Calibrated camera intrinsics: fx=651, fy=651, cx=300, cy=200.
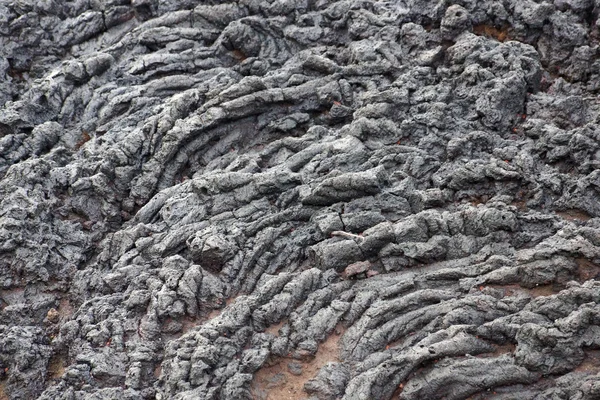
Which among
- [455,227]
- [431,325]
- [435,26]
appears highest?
[435,26]

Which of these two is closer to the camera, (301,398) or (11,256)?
(301,398)

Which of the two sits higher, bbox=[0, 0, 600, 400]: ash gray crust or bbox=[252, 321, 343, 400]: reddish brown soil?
bbox=[0, 0, 600, 400]: ash gray crust

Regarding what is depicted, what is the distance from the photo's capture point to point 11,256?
19.8 m

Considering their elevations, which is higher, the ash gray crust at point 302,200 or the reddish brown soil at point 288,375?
the ash gray crust at point 302,200

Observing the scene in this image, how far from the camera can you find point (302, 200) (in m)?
18.9

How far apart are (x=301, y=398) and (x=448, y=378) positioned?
3504 millimetres

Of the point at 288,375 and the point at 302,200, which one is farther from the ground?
the point at 302,200

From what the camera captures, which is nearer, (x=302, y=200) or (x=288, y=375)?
(x=288, y=375)

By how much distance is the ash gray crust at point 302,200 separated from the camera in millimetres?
15727

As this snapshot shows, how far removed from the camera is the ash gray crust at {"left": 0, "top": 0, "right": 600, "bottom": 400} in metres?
15.7

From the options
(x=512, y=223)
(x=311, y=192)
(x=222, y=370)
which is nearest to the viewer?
(x=222, y=370)

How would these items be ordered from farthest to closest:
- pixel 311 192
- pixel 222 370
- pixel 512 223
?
pixel 311 192, pixel 512 223, pixel 222 370

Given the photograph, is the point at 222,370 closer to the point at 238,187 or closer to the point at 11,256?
the point at 238,187

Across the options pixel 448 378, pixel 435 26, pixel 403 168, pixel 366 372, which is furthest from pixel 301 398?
pixel 435 26
